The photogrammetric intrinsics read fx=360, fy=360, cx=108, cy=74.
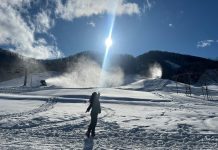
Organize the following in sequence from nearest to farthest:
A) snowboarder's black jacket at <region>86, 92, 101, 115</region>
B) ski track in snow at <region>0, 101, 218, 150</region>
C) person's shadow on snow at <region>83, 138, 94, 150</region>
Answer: person's shadow on snow at <region>83, 138, 94, 150</region>, ski track in snow at <region>0, 101, 218, 150</region>, snowboarder's black jacket at <region>86, 92, 101, 115</region>

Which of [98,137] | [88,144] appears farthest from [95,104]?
[88,144]

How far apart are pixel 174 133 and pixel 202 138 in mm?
1681

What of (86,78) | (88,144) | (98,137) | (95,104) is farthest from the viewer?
(86,78)

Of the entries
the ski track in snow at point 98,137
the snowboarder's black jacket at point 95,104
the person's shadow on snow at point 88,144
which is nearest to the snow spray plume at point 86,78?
the ski track in snow at point 98,137

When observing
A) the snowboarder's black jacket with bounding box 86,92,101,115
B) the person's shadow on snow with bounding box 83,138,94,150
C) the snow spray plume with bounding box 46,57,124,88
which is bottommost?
the person's shadow on snow with bounding box 83,138,94,150

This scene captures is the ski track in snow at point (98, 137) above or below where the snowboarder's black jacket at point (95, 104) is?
below

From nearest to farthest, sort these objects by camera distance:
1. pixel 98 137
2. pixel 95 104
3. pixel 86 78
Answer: pixel 98 137 → pixel 95 104 → pixel 86 78

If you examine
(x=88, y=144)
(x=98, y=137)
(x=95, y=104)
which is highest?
(x=95, y=104)

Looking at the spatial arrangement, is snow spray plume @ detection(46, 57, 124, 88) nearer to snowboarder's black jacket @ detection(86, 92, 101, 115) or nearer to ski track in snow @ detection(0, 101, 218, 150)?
ski track in snow @ detection(0, 101, 218, 150)

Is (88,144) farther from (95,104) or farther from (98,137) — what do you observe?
(95,104)

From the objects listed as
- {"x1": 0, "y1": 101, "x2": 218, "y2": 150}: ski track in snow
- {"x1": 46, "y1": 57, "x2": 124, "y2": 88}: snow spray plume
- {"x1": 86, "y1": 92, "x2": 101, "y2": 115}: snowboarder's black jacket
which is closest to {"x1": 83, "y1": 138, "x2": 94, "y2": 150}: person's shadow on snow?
{"x1": 0, "y1": 101, "x2": 218, "y2": 150}: ski track in snow

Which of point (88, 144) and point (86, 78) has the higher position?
point (86, 78)

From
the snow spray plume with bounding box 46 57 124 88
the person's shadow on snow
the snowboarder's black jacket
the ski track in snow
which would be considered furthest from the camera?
the snow spray plume with bounding box 46 57 124 88

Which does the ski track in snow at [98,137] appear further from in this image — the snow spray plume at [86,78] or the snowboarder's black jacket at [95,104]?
the snow spray plume at [86,78]
